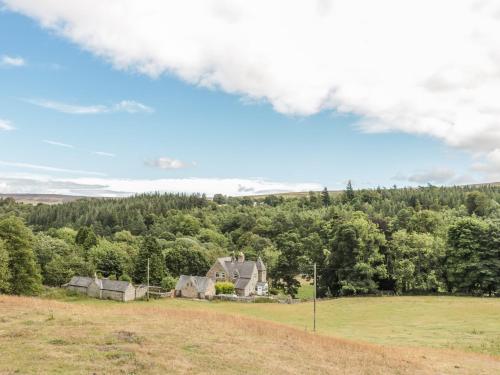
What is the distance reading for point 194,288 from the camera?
Answer: 69812mm

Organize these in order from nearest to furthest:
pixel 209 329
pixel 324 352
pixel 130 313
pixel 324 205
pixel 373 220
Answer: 1. pixel 324 352
2. pixel 209 329
3. pixel 130 313
4. pixel 373 220
5. pixel 324 205

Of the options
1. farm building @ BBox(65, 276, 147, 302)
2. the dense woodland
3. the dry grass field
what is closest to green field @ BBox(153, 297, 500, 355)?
farm building @ BBox(65, 276, 147, 302)

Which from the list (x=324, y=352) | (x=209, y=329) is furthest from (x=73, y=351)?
(x=324, y=352)

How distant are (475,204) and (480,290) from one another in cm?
8425

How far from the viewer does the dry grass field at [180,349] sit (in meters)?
17.4

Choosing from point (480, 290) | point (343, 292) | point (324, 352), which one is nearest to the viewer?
point (324, 352)

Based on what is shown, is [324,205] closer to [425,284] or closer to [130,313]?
[425,284]

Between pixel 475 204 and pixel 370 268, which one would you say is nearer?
pixel 370 268

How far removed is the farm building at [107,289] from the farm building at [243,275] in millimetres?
18544

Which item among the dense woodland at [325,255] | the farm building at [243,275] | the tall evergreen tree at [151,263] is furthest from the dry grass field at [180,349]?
the farm building at [243,275]

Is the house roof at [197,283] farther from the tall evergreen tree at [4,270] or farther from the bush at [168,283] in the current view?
the tall evergreen tree at [4,270]

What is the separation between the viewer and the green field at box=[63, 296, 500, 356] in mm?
33031

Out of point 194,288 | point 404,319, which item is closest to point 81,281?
point 194,288

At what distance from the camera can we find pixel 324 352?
901 inches
